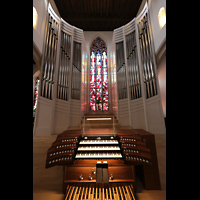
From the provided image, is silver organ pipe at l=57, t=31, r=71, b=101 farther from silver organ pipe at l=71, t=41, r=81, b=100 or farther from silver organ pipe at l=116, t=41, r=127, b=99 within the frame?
silver organ pipe at l=116, t=41, r=127, b=99

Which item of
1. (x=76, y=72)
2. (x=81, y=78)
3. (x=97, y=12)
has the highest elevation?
(x=97, y=12)

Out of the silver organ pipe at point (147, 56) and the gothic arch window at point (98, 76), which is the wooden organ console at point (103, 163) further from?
the gothic arch window at point (98, 76)

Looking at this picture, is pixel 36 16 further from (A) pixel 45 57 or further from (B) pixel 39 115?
(B) pixel 39 115

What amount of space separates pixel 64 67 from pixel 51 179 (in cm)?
397

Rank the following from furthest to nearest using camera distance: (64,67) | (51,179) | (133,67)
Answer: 1. (133,67)
2. (64,67)
3. (51,179)

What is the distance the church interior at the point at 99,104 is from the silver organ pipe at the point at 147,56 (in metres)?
0.04

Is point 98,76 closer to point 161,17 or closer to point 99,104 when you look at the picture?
point 99,104

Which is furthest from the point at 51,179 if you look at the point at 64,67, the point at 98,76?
the point at 98,76

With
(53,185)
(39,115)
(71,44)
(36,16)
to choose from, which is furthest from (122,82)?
(53,185)

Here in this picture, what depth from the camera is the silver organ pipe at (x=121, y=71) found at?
5176 mm

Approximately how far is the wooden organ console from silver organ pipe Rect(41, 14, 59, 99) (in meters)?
2.45

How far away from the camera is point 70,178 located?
6.59 ft

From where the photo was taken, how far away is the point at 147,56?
14.7ft

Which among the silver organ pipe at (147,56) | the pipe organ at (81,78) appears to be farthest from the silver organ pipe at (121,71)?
the silver organ pipe at (147,56)
